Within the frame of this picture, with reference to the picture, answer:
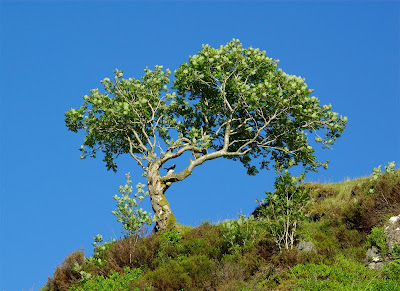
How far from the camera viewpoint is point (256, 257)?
57.2 ft

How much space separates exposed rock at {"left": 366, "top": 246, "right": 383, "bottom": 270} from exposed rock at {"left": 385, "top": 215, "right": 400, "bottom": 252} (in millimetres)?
509

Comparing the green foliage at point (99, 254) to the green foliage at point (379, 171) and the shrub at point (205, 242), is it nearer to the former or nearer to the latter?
the shrub at point (205, 242)

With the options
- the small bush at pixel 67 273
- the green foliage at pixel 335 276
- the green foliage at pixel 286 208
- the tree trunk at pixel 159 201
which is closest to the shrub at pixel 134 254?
the small bush at pixel 67 273

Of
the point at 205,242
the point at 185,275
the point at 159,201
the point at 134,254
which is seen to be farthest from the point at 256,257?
the point at 159,201

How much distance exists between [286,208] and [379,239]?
11.5 feet

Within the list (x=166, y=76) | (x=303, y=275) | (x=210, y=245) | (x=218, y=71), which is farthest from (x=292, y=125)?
(x=303, y=275)

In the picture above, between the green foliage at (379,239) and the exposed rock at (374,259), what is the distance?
17cm

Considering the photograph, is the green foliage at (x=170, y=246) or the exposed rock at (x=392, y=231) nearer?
the exposed rock at (x=392, y=231)

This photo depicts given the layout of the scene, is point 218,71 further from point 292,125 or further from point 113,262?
point 113,262

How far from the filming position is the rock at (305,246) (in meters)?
17.3

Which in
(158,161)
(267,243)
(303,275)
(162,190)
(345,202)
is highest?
(158,161)

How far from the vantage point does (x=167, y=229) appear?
22.6 meters

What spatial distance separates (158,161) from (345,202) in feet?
31.9

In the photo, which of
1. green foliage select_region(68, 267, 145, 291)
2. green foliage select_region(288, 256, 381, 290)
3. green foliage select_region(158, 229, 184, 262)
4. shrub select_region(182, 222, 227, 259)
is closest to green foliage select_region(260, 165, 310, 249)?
green foliage select_region(288, 256, 381, 290)
